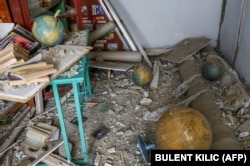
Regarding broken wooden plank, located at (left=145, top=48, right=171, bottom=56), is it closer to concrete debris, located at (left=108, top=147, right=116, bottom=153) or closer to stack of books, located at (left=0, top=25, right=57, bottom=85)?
concrete debris, located at (left=108, top=147, right=116, bottom=153)

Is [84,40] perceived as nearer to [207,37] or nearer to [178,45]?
[178,45]

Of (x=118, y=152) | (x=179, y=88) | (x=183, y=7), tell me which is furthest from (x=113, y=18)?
(x=118, y=152)

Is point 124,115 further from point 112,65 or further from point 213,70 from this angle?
point 213,70

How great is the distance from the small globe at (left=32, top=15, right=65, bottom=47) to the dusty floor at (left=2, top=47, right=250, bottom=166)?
0.98 metres

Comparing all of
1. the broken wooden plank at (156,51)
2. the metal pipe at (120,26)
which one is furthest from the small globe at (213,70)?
the metal pipe at (120,26)

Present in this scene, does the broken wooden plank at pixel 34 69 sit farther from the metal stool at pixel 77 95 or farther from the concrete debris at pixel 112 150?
the concrete debris at pixel 112 150

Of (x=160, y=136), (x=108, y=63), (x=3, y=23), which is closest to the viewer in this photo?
(x=160, y=136)

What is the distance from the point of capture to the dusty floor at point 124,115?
229 centimetres

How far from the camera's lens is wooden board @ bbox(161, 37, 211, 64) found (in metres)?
3.50

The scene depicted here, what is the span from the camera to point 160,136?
6.44ft

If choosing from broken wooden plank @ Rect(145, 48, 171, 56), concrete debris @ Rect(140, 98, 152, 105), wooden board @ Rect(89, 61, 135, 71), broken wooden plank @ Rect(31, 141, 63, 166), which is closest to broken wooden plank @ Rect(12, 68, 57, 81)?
broken wooden plank @ Rect(31, 141, 63, 166)

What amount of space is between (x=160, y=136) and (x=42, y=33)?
4.05ft

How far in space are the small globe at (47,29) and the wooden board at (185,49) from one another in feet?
6.19

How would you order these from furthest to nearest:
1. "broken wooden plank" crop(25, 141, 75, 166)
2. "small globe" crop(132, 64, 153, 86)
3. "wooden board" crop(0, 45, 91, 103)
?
"small globe" crop(132, 64, 153, 86), "broken wooden plank" crop(25, 141, 75, 166), "wooden board" crop(0, 45, 91, 103)
